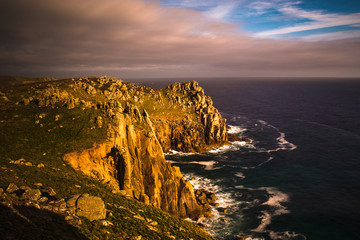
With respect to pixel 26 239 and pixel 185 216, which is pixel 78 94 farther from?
pixel 26 239

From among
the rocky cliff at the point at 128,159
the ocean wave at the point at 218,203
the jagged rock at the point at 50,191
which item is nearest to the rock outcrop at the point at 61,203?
the jagged rock at the point at 50,191

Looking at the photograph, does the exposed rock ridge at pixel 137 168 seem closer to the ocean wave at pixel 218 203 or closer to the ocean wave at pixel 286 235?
the ocean wave at pixel 218 203

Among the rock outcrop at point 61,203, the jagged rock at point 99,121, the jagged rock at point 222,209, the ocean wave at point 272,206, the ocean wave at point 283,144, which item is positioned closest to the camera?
the rock outcrop at point 61,203

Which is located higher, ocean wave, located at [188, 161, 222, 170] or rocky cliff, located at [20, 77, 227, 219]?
rocky cliff, located at [20, 77, 227, 219]

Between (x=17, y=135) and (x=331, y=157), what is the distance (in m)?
127

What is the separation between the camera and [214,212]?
200 feet

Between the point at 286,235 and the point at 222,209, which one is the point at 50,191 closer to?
the point at 222,209

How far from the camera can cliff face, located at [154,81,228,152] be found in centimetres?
11594

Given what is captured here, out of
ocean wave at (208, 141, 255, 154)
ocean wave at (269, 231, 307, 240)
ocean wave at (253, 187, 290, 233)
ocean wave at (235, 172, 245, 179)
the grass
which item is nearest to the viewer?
the grass

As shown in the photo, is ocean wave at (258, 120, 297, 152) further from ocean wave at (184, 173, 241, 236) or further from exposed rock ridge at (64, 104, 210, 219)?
exposed rock ridge at (64, 104, 210, 219)

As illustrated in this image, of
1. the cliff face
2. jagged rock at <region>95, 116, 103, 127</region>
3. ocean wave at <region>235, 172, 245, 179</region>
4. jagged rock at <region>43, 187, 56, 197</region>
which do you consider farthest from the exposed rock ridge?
the cliff face

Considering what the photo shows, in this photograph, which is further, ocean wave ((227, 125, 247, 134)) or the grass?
ocean wave ((227, 125, 247, 134))

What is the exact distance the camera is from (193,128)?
12131 centimetres

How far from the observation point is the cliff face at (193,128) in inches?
4564
